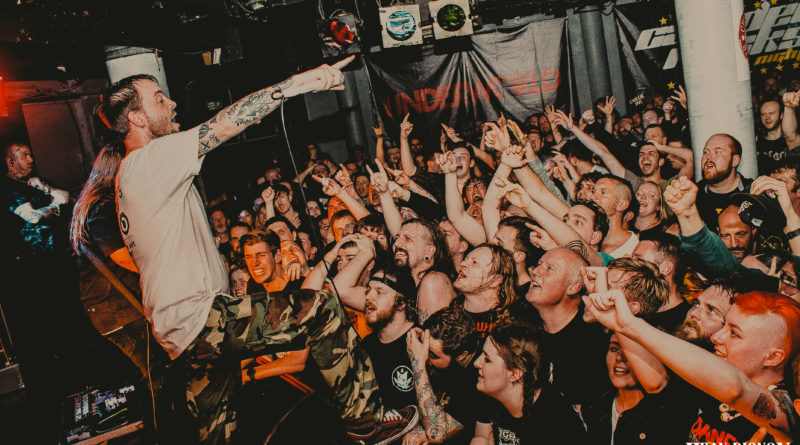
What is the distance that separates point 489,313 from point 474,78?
7.66 m

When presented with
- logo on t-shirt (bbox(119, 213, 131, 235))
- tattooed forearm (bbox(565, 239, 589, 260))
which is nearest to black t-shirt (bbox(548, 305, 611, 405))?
tattooed forearm (bbox(565, 239, 589, 260))

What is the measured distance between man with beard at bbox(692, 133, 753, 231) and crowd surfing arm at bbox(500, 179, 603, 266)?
155cm

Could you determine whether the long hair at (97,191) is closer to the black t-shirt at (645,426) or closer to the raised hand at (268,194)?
the raised hand at (268,194)

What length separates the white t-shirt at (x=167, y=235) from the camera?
7.18 ft

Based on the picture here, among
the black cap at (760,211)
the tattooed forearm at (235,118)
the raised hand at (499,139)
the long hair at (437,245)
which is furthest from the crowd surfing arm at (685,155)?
the tattooed forearm at (235,118)

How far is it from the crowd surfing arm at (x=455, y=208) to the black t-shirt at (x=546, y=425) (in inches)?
72.6

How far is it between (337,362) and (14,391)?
2.51m

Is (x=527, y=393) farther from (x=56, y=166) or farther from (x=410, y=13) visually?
(x=410, y=13)

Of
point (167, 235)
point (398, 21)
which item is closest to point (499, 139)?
point (167, 235)

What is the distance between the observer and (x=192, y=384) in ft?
8.25

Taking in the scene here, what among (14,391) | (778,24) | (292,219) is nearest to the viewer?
(14,391)

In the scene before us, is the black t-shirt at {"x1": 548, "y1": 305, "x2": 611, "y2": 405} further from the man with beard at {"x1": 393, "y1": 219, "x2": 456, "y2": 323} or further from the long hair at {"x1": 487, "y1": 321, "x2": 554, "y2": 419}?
the man with beard at {"x1": 393, "y1": 219, "x2": 456, "y2": 323}

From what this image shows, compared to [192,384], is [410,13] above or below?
above

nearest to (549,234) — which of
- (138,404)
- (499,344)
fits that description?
(499,344)
